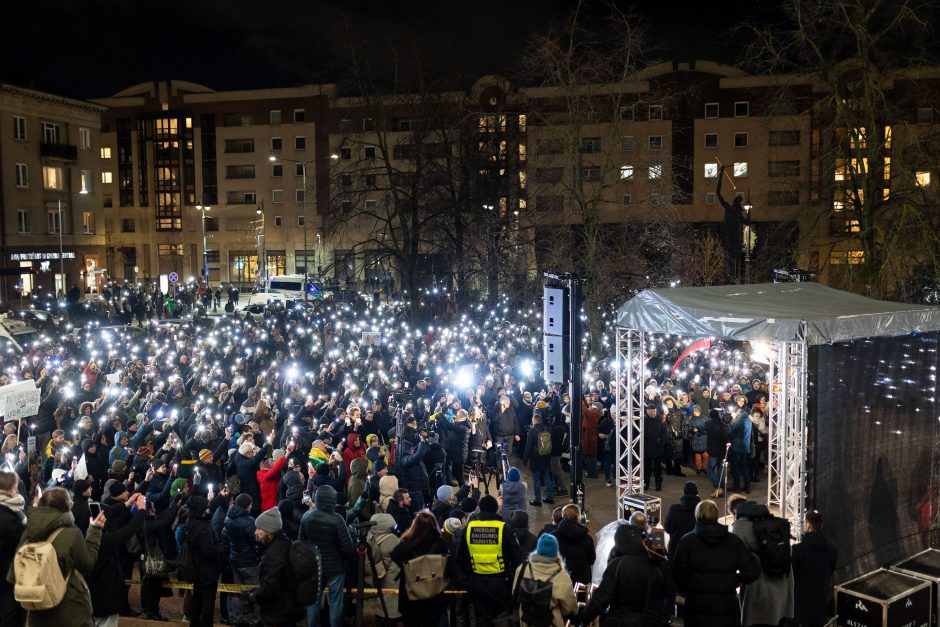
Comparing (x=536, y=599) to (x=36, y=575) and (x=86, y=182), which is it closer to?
(x=36, y=575)

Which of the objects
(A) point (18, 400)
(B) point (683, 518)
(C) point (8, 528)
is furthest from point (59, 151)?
(B) point (683, 518)

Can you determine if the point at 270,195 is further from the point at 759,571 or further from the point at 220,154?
the point at 759,571

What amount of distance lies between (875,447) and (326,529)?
21.7ft

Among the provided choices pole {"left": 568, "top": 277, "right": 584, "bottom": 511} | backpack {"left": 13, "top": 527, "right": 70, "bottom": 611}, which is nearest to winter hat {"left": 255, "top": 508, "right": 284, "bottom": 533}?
backpack {"left": 13, "top": 527, "right": 70, "bottom": 611}

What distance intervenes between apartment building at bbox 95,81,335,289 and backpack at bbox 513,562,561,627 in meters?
58.2

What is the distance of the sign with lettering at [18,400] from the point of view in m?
12.3

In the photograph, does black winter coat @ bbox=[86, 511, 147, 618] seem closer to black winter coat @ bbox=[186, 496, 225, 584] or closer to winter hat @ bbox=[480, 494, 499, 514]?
black winter coat @ bbox=[186, 496, 225, 584]

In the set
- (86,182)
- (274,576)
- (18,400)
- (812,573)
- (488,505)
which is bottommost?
(812,573)

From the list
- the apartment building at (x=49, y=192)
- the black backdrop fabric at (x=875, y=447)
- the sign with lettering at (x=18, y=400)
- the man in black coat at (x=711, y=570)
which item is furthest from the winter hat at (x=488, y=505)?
the apartment building at (x=49, y=192)

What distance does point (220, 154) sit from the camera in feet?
221

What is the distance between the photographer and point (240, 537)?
8.05 meters

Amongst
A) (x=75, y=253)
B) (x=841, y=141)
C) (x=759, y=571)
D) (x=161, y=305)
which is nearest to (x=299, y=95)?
(x=75, y=253)

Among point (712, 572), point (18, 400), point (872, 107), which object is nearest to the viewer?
point (712, 572)

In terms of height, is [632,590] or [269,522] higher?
[269,522]
